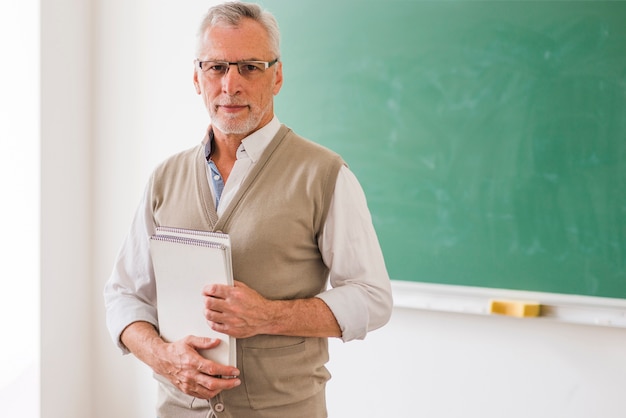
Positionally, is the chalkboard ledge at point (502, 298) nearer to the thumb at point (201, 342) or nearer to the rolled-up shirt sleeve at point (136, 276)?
the rolled-up shirt sleeve at point (136, 276)

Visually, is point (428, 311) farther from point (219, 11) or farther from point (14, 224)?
point (14, 224)

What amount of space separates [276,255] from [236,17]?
497 mm

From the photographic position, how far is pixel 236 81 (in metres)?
1.42

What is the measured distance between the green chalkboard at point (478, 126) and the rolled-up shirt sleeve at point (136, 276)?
1.10m

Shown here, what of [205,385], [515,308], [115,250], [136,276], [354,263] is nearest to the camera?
[205,385]

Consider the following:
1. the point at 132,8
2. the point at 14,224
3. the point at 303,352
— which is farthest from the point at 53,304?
the point at 303,352

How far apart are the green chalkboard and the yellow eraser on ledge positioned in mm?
58

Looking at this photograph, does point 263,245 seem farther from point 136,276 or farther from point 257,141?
point 136,276

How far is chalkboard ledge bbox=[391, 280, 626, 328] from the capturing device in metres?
2.12

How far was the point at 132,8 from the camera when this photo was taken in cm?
288

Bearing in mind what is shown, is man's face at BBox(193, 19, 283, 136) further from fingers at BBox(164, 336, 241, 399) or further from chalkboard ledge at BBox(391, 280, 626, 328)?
chalkboard ledge at BBox(391, 280, 626, 328)

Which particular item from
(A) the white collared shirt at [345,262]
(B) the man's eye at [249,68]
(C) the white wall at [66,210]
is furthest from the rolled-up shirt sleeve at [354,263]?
(C) the white wall at [66,210]

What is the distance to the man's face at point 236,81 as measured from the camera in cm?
142

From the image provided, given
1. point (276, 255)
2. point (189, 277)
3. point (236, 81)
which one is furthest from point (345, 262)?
point (236, 81)
